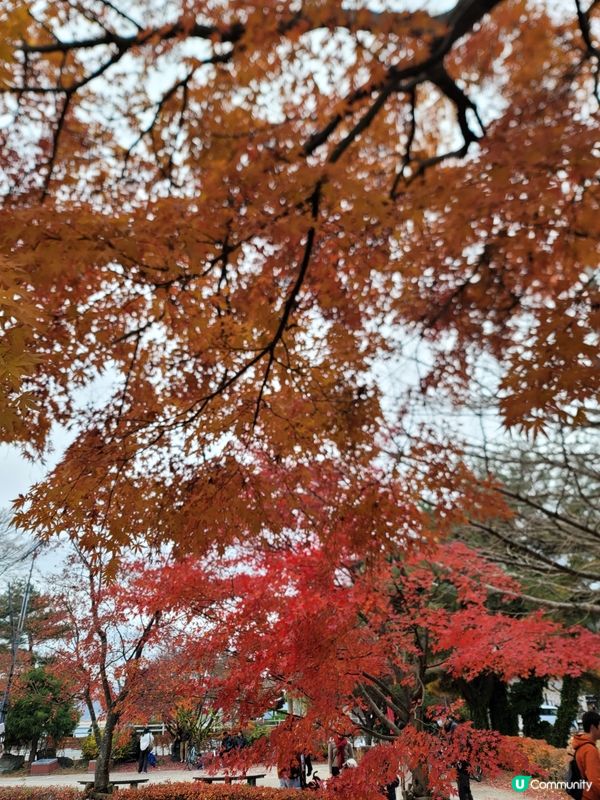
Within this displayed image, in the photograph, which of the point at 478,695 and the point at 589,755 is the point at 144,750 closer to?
the point at 478,695

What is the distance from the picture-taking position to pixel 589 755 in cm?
473

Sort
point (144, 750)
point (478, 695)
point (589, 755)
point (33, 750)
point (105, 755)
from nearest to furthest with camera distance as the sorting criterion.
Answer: point (589, 755) → point (105, 755) → point (144, 750) → point (478, 695) → point (33, 750)

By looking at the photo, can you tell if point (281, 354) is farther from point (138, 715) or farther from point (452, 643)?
point (138, 715)

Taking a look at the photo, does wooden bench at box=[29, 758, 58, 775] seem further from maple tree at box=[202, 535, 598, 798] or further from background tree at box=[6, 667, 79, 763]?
maple tree at box=[202, 535, 598, 798]

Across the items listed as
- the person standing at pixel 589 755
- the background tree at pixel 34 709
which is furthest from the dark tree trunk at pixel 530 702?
the background tree at pixel 34 709

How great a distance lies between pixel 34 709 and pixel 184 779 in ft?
23.3

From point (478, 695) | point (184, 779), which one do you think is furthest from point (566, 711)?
point (184, 779)

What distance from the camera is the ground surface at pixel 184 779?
37.8 feet

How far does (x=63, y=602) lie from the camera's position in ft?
39.7

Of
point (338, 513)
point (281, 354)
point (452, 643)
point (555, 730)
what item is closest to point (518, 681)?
point (555, 730)

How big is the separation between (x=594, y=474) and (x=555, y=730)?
13.6 m

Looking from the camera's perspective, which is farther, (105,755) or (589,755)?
(105,755)

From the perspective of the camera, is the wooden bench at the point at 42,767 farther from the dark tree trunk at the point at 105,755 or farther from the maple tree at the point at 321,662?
the maple tree at the point at 321,662

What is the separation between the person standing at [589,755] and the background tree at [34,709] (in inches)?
697
